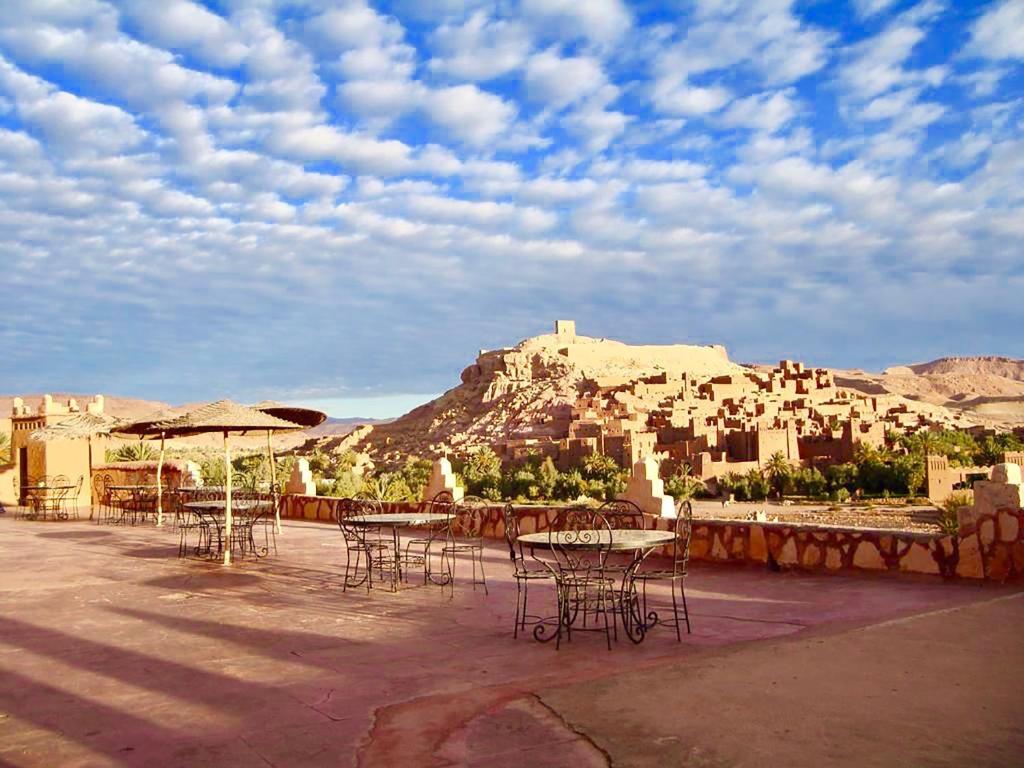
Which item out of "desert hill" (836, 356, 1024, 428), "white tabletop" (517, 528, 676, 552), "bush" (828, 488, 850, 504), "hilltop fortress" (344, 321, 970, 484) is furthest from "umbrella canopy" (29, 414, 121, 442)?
"desert hill" (836, 356, 1024, 428)

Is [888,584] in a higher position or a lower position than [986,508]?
lower

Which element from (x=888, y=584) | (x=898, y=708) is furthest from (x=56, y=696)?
(x=888, y=584)

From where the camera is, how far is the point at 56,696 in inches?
199

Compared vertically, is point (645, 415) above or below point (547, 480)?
above

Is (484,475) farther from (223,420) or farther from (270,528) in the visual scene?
(223,420)

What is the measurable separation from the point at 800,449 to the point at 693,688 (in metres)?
51.5

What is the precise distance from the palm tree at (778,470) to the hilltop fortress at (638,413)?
29.2 inches

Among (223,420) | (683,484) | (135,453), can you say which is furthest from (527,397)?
(223,420)

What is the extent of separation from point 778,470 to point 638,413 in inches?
689

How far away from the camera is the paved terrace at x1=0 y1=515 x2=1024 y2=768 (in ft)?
13.3

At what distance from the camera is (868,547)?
8.96 meters

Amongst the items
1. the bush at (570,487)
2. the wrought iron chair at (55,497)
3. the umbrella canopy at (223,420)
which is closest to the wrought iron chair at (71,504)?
the wrought iron chair at (55,497)

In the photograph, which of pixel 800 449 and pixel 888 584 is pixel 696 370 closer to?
pixel 800 449

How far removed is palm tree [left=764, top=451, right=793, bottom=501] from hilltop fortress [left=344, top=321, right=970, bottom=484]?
74cm
